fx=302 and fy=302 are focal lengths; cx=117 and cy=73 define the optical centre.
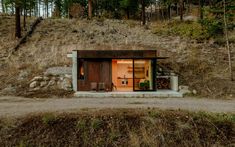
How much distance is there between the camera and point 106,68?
64.2 feet

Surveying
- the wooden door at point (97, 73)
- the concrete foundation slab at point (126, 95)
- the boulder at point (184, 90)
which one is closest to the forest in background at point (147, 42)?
the boulder at point (184, 90)

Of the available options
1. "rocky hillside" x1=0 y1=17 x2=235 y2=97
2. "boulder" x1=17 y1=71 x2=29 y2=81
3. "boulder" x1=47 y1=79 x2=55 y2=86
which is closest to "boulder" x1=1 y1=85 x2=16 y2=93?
"rocky hillside" x1=0 y1=17 x2=235 y2=97

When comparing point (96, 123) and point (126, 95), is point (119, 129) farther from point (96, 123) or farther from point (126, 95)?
point (126, 95)

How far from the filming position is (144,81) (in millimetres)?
19875

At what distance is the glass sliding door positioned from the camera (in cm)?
1975

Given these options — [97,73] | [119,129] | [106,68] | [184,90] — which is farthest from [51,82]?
[119,129]

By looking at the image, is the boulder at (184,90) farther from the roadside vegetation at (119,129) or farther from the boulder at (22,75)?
A: the boulder at (22,75)

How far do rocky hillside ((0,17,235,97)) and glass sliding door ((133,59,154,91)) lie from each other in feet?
7.14

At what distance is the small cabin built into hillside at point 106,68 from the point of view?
19.3 meters

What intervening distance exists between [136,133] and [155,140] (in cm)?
70

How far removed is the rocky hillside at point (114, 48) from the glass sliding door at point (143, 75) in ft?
7.14

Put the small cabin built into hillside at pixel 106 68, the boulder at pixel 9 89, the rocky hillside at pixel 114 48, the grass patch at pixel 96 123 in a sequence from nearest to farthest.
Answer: the grass patch at pixel 96 123 → the boulder at pixel 9 89 → the small cabin built into hillside at pixel 106 68 → the rocky hillside at pixel 114 48

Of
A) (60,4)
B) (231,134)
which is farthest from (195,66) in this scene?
(60,4)

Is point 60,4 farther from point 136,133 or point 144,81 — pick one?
point 136,133
